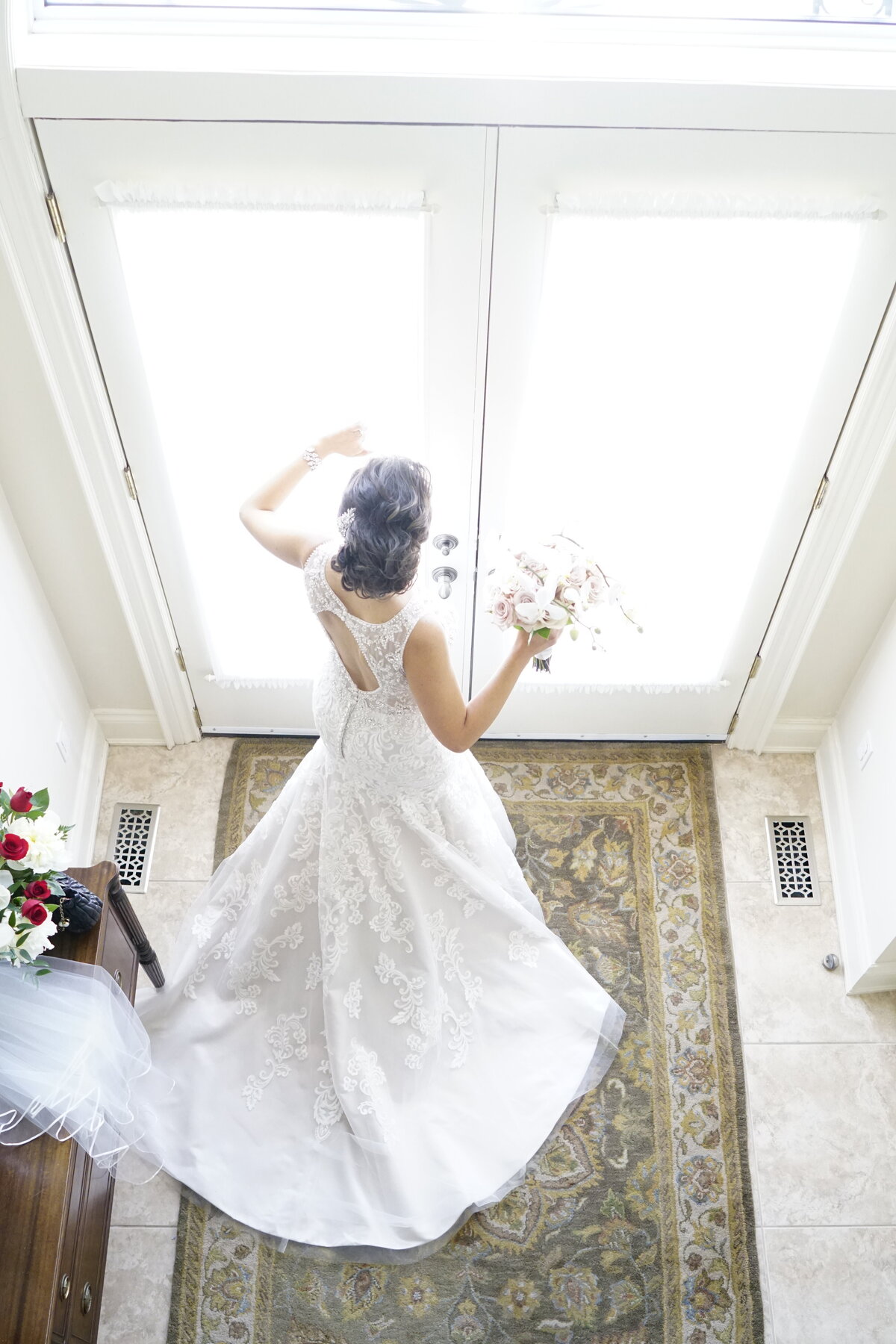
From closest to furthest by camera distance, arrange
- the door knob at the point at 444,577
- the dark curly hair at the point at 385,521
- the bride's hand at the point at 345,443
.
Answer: the dark curly hair at the point at 385,521 < the bride's hand at the point at 345,443 < the door knob at the point at 444,577

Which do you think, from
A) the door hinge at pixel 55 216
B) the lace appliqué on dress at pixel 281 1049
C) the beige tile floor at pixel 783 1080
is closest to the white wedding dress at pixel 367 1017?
the lace appliqué on dress at pixel 281 1049

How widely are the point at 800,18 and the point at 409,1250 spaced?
2720mm

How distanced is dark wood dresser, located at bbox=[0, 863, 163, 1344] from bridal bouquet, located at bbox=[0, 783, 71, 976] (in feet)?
0.78

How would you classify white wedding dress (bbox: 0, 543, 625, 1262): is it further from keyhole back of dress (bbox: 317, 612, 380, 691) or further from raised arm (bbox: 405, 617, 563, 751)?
raised arm (bbox: 405, 617, 563, 751)

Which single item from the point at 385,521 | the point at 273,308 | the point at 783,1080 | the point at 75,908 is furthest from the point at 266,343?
the point at 783,1080

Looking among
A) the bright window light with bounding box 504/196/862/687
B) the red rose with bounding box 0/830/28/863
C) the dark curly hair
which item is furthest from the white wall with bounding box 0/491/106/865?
the bright window light with bounding box 504/196/862/687

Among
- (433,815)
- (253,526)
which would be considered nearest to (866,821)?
(433,815)

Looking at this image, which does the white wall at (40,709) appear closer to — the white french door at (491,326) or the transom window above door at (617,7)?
the white french door at (491,326)

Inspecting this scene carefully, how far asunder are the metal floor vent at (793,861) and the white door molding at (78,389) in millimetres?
1795

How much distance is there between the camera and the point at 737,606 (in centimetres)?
302

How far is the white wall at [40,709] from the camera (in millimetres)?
2734

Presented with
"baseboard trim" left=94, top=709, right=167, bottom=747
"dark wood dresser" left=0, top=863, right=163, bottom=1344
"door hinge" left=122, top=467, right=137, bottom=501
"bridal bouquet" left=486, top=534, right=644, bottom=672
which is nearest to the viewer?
"dark wood dresser" left=0, top=863, right=163, bottom=1344

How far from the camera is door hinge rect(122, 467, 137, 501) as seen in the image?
269 cm

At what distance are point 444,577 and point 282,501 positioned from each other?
586mm
